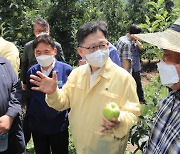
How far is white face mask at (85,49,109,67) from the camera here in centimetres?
207

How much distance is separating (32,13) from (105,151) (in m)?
4.85

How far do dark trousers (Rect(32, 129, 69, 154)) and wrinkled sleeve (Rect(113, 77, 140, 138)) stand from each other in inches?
38.9

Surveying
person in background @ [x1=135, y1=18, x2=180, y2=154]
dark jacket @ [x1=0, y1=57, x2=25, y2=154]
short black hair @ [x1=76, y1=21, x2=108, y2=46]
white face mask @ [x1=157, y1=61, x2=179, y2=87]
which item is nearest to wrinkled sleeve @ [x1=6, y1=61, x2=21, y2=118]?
dark jacket @ [x1=0, y1=57, x2=25, y2=154]

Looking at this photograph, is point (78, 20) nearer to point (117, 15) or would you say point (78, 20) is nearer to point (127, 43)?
point (117, 15)

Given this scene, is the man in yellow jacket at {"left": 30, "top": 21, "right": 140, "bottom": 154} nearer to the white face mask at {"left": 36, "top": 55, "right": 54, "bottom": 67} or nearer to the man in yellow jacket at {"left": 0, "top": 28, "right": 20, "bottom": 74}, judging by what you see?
the white face mask at {"left": 36, "top": 55, "right": 54, "bottom": 67}

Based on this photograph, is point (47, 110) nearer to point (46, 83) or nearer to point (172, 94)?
point (46, 83)

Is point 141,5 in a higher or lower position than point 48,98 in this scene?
higher

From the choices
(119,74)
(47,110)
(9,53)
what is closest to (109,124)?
(119,74)

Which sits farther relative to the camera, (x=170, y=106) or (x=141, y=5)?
(x=141, y=5)

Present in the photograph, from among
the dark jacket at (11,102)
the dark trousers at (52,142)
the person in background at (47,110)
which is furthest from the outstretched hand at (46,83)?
the dark trousers at (52,142)

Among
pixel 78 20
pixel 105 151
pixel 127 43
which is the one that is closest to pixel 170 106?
pixel 105 151

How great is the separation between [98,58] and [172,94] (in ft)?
2.08

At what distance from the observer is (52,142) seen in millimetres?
2910

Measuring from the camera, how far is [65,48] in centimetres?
791
